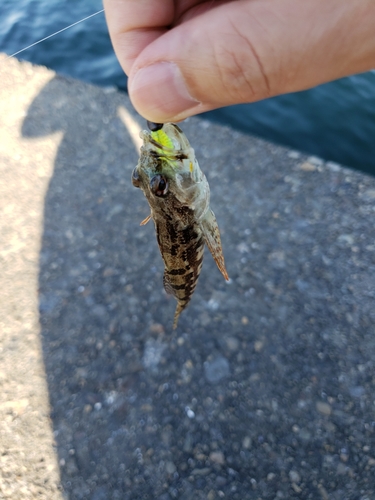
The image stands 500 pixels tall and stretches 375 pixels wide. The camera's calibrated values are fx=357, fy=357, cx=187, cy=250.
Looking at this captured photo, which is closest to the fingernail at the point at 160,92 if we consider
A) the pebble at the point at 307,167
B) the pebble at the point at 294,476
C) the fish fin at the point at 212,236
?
the fish fin at the point at 212,236

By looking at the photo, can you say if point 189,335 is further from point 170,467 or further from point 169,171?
point 169,171

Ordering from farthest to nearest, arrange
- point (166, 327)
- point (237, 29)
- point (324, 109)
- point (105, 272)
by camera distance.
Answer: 1. point (324, 109)
2. point (105, 272)
3. point (166, 327)
4. point (237, 29)

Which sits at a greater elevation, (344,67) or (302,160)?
(344,67)

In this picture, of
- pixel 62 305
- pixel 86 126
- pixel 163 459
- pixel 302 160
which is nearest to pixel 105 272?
pixel 62 305

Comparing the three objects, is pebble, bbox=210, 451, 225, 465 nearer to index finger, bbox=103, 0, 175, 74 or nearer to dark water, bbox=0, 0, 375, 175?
index finger, bbox=103, 0, 175, 74

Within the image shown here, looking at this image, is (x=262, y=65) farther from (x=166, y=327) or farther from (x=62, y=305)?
(x=62, y=305)

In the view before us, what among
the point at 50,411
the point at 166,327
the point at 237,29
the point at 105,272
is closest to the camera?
the point at 237,29
